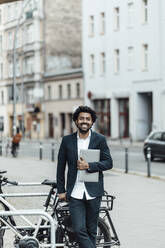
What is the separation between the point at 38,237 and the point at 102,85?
158ft

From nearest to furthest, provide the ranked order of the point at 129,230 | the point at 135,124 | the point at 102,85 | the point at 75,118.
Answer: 1. the point at 75,118
2. the point at 129,230
3. the point at 135,124
4. the point at 102,85

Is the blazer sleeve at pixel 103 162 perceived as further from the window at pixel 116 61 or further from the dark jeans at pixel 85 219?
the window at pixel 116 61

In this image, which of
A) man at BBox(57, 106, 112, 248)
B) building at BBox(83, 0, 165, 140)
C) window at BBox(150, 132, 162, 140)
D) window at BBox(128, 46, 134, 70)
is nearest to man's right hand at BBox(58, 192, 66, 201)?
man at BBox(57, 106, 112, 248)

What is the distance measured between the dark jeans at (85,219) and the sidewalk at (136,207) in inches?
82.5

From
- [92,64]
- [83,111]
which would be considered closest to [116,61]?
[92,64]

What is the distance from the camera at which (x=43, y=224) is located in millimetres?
6922

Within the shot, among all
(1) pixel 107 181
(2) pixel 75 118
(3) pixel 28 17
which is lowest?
(1) pixel 107 181

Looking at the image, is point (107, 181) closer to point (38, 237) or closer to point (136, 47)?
point (38, 237)

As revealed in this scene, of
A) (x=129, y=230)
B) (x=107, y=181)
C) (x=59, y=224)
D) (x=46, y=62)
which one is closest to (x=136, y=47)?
(x=46, y=62)

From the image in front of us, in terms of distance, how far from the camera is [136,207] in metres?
12.5

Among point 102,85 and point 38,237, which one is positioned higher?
point 102,85

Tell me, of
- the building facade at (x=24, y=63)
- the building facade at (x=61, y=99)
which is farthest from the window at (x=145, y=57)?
the building facade at (x=24, y=63)

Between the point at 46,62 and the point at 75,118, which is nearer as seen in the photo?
the point at 75,118

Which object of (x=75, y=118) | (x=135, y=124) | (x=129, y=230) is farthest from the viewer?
(x=135, y=124)
